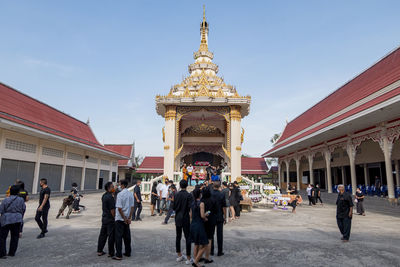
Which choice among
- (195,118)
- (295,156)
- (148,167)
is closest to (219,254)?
(195,118)

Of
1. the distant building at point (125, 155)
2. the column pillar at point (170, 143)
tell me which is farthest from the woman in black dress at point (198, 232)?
the distant building at point (125, 155)

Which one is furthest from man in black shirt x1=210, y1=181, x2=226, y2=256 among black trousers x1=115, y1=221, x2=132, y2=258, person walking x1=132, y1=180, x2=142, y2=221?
person walking x1=132, y1=180, x2=142, y2=221

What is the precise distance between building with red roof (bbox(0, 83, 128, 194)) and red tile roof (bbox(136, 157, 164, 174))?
813 centimetres

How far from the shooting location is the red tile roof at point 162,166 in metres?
32.7

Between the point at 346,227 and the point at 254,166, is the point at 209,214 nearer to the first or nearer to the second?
the point at 346,227

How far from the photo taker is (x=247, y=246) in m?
5.68

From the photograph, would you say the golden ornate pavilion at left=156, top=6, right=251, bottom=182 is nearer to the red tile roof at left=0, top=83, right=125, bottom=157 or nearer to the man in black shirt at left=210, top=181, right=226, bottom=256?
the red tile roof at left=0, top=83, right=125, bottom=157

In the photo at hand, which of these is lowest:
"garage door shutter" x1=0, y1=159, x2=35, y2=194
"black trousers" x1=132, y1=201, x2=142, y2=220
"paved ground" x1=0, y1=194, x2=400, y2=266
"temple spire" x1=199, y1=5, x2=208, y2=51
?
"paved ground" x1=0, y1=194, x2=400, y2=266

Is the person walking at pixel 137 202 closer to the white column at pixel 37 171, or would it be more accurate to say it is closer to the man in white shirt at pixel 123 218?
the man in white shirt at pixel 123 218

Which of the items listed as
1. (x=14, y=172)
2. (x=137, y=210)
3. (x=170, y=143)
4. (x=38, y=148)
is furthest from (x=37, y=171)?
(x=137, y=210)

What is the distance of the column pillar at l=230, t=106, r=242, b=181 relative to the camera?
62.8 ft

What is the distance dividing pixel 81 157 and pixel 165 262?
2037 centimetres

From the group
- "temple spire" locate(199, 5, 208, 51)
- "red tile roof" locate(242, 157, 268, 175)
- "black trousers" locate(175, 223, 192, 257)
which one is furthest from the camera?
"red tile roof" locate(242, 157, 268, 175)

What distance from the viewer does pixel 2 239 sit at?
16.0 feet
